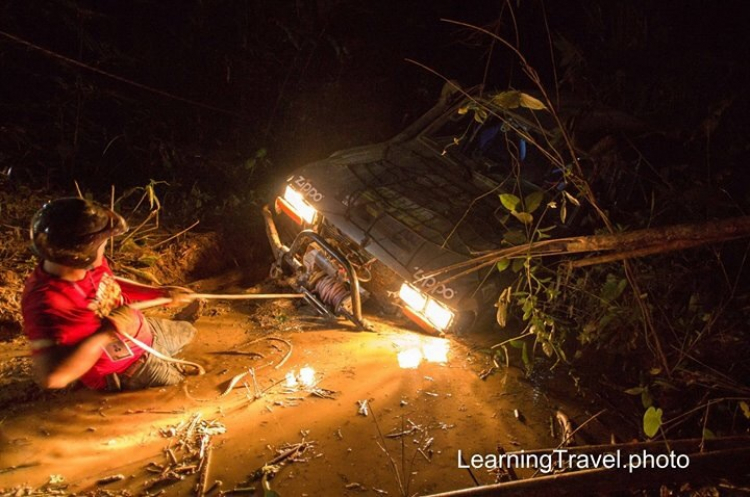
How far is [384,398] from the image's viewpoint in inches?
141

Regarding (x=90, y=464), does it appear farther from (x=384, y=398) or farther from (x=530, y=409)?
(x=530, y=409)

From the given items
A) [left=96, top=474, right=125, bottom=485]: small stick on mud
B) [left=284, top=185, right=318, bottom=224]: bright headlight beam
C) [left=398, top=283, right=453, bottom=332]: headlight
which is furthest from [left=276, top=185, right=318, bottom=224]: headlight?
[left=96, top=474, right=125, bottom=485]: small stick on mud

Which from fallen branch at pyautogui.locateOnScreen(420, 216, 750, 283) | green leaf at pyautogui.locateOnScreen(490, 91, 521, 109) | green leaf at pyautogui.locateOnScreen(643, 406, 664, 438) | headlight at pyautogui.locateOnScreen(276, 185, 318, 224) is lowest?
green leaf at pyautogui.locateOnScreen(643, 406, 664, 438)

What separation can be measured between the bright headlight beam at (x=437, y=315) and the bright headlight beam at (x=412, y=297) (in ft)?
0.19

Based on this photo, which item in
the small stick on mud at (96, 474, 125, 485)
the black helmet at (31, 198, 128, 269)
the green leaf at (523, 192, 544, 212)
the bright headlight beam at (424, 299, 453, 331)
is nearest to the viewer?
the black helmet at (31, 198, 128, 269)

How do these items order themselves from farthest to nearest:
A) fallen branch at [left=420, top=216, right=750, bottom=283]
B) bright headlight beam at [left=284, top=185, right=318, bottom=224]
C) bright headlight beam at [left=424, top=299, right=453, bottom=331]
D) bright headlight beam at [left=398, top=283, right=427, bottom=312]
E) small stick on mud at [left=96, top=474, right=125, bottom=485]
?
bright headlight beam at [left=284, top=185, right=318, bottom=224], bright headlight beam at [left=398, top=283, right=427, bottom=312], bright headlight beam at [left=424, top=299, right=453, bottom=331], small stick on mud at [left=96, top=474, right=125, bottom=485], fallen branch at [left=420, top=216, right=750, bottom=283]

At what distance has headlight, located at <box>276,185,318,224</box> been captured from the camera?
454 centimetres

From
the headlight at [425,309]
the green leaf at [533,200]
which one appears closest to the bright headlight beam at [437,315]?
the headlight at [425,309]

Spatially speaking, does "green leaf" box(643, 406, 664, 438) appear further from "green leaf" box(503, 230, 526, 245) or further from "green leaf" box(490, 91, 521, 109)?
"green leaf" box(490, 91, 521, 109)

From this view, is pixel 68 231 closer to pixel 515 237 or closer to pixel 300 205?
pixel 300 205

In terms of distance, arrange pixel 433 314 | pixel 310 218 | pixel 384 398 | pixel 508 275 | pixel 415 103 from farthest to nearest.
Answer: pixel 415 103, pixel 310 218, pixel 508 275, pixel 433 314, pixel 384 398

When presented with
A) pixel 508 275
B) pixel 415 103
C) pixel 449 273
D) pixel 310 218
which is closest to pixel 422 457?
pixel 449 273

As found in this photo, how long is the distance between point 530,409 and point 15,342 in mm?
4047

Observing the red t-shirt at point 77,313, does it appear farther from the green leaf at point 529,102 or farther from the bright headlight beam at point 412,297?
the green leaf at point 529,102
